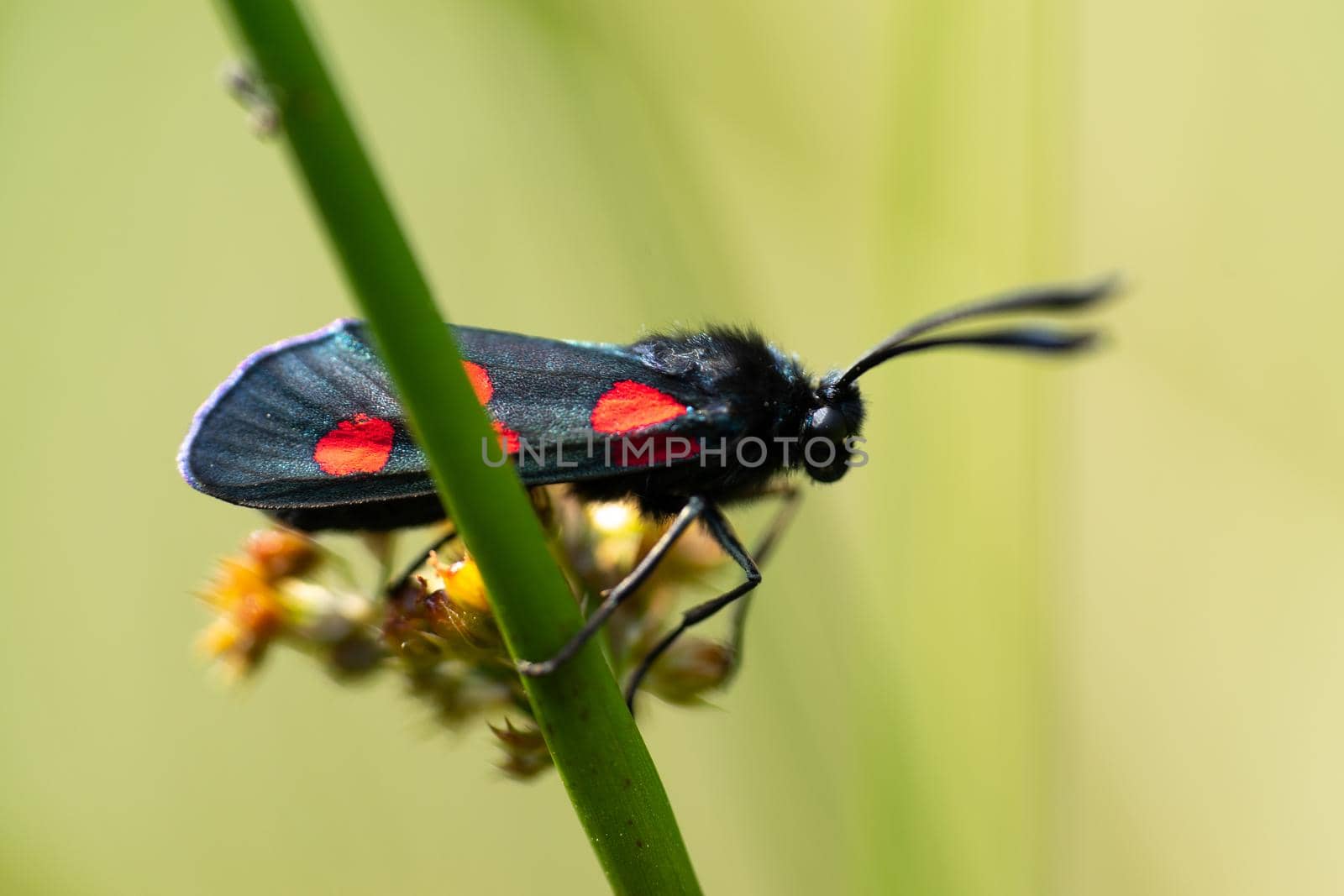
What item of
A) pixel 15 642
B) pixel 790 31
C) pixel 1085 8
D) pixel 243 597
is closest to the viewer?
pixel 243 597

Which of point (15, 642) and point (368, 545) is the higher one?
point (368, 545)

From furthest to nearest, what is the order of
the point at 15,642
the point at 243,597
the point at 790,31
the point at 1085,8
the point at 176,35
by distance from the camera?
1. the point at 1085,8
2. the point at 790,31
3. the point at 176,35
4. the point at 15,642
5. the point at 243,597

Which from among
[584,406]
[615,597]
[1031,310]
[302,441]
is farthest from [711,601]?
[1031,310]

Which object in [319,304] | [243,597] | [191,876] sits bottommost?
[191,876]

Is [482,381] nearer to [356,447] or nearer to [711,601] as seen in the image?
[356,447]

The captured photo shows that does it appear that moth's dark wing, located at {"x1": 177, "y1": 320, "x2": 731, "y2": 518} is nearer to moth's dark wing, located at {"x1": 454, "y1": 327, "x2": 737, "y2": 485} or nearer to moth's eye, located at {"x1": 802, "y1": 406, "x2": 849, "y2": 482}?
moth's dark wing, located at {"x1": 454, "y1": 327, "x2": 737, "y2": 485}

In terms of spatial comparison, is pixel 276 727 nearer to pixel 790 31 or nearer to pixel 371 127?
pixel 371 127

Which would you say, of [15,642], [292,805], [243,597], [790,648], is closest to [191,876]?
[292,805]
